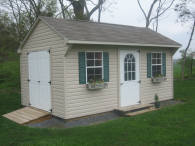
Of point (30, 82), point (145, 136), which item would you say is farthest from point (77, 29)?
point (145, 136)

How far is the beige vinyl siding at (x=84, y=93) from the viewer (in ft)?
19.6

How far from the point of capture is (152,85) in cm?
810

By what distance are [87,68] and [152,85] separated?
10.1 ft

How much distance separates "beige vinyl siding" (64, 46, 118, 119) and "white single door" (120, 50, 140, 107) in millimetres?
257

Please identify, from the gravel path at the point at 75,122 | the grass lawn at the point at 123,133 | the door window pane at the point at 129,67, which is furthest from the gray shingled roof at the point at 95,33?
the grass lawn at the point at 123,133

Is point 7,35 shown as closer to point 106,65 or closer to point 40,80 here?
point 40,80

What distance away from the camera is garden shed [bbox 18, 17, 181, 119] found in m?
6.05

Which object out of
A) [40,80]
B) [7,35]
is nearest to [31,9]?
[7,35]

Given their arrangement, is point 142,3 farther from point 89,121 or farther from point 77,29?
point 89,121

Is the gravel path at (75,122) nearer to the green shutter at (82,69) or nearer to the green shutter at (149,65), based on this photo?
the green shutter at (82,69)

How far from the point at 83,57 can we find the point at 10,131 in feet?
9.19

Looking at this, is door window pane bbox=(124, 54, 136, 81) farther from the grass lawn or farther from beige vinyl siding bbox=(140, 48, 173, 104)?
the grass lawn

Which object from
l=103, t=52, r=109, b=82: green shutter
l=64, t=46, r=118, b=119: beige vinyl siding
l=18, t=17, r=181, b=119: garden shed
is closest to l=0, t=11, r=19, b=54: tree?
l=18, t=17, r=181, b=119: garden shed

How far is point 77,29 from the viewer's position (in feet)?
22.3
